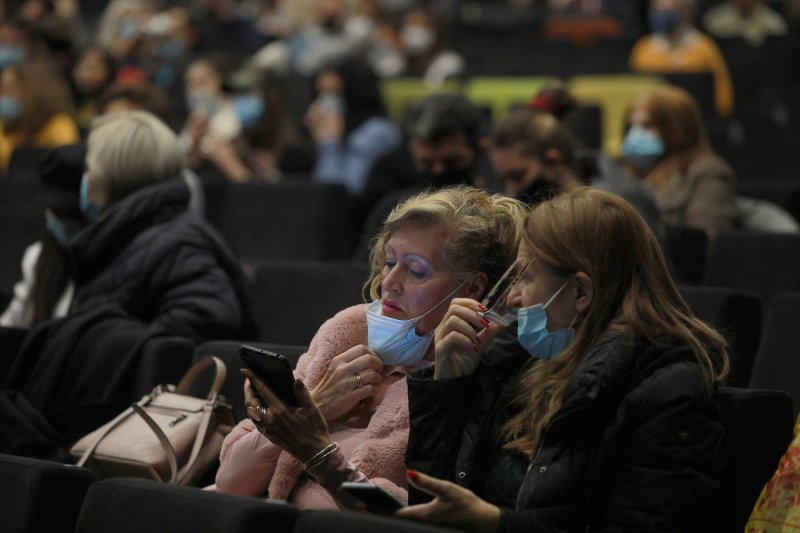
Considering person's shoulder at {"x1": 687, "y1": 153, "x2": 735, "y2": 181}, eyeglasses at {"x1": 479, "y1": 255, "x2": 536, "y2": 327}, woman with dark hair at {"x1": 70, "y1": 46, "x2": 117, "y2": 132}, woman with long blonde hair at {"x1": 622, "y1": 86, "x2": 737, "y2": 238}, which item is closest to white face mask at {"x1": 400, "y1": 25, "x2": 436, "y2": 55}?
woman with dark hair at {"x1": 70, "y1": 46, "x2": 117, "y2": 132}

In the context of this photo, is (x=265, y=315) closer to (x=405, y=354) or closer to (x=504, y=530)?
(x=405, y=354)

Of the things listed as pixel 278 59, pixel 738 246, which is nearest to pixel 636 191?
pixel 738 246

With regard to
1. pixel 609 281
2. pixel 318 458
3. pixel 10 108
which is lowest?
pixel 10 108

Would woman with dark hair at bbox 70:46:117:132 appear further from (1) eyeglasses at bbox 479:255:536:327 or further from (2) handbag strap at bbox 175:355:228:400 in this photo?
(1) eyeglasses at bbox 479:255:536:327

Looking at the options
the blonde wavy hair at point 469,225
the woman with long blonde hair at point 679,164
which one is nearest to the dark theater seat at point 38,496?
the blonde wavy hair at point 469,225

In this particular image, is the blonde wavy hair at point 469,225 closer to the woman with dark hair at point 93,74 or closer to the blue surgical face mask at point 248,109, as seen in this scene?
the blue surgical face mask at point 248,109

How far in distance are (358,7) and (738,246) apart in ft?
22.5

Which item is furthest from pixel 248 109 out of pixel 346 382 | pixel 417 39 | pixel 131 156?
pixel 346 382

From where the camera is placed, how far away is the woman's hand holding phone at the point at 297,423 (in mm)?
2652

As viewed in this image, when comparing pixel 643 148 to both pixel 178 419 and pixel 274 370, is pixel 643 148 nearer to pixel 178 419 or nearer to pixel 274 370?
pixel 178 419

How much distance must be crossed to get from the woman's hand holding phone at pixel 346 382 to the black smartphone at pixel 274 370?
0.17 meters

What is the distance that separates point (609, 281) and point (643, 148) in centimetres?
306

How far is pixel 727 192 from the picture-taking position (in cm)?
532

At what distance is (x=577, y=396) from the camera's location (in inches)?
93.6
